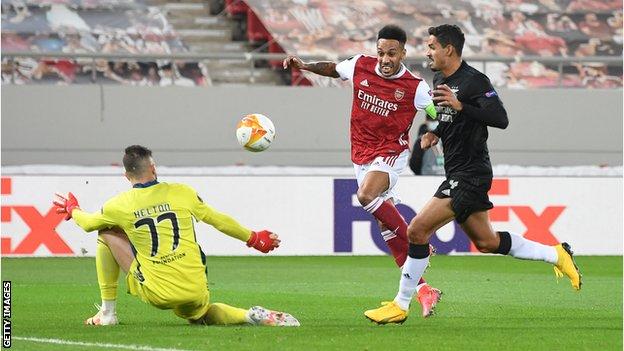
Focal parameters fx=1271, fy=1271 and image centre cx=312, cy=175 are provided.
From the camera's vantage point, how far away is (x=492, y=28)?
20.9 metres

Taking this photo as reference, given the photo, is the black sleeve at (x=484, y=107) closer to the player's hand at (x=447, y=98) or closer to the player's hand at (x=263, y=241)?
the player's hand at (x=447, y=98)

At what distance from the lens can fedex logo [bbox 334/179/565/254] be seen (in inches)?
611

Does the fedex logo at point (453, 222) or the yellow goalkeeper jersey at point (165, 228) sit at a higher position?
the yellow goalkeeper jersey at point (165, 228)

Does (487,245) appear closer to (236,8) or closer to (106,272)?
(106,272)

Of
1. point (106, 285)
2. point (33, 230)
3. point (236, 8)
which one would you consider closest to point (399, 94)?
point (106, 285)

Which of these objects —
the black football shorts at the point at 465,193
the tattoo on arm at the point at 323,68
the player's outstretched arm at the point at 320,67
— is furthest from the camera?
the tattoo on arm at the point at 323,68

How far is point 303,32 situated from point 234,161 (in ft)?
9.92

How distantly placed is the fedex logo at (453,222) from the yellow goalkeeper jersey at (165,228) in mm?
7960

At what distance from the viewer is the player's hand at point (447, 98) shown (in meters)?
7.90

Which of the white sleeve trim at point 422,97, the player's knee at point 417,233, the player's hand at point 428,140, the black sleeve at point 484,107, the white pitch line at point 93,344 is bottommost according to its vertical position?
the white pitch line at point 93,344

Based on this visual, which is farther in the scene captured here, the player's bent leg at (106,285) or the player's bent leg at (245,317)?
the player's bent leg at (106,285)

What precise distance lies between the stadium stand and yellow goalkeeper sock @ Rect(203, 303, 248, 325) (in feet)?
36.4

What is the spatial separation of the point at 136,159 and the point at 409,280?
2.05 m

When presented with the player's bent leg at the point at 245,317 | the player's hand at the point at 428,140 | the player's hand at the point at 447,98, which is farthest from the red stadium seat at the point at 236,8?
the player's bent leg at the point at 245,317
